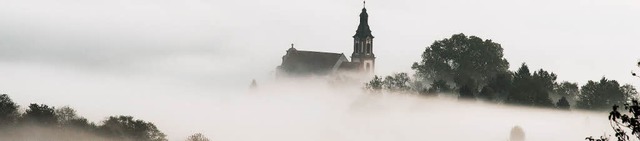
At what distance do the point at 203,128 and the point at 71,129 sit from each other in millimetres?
32625

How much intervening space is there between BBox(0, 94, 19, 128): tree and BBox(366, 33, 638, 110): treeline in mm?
40497

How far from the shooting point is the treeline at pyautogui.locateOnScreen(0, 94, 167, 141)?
120m

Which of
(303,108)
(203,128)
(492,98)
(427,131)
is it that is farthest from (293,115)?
(492,98)

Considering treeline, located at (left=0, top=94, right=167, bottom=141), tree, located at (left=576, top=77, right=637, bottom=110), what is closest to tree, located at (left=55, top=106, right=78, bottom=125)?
treeline, located at (left=0, top=94, right=167, bottom=141)

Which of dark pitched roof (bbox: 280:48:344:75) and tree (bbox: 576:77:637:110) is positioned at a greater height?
dark pitched roof (bbox: 280:48:344:75)

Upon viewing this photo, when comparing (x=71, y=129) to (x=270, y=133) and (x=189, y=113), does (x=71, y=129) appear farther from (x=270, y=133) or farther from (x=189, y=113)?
(x=189, y=113)

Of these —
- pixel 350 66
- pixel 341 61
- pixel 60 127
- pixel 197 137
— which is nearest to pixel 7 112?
pixel 60 127

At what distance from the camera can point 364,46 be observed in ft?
643

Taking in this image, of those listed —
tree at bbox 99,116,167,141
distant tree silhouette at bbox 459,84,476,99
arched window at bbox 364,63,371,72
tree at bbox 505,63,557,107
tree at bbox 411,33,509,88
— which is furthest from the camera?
arched window at bbox 364,63,371,72

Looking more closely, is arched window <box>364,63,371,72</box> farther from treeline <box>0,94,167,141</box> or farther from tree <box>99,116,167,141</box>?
tree <box>99,116,167,141</box>

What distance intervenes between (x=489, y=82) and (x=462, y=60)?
84.9 feet

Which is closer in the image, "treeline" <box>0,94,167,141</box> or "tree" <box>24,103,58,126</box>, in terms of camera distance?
"treeline" <box>0,94,167,141</box>

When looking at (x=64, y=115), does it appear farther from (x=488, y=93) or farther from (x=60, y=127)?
(x=488, y=93)

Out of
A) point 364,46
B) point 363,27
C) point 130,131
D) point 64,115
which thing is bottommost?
point 130,131
